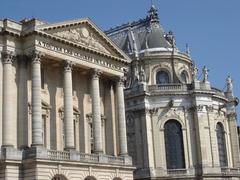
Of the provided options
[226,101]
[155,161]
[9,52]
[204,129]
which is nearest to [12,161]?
[9,52]

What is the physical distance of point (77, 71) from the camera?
44.9 meters

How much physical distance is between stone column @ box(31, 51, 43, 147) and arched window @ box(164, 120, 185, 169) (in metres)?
21.9

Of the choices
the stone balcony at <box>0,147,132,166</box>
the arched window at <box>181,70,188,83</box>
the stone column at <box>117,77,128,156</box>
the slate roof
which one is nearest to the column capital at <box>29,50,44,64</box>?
the stone balcony at <box>0,147,132,166</box>

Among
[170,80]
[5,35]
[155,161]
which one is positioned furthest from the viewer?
[170,80]

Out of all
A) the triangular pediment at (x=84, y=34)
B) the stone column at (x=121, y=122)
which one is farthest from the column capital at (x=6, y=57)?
the stone column at (x=121, y=122)

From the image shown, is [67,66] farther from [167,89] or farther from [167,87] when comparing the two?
[167,87]

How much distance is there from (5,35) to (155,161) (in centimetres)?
2435

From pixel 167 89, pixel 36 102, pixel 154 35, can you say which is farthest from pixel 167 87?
pixel 36 102

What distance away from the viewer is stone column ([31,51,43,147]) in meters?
37.3

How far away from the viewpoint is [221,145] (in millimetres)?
59125

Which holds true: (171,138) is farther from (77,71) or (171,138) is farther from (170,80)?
(77,71)

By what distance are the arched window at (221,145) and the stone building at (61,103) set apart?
55.7 ft

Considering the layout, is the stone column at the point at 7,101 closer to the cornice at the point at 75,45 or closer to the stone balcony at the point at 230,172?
the cornice at the point at 75,45

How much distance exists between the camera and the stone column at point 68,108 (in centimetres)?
3984
